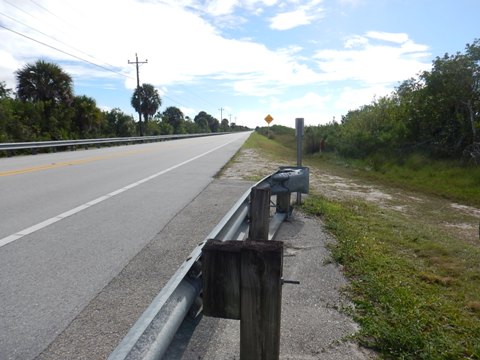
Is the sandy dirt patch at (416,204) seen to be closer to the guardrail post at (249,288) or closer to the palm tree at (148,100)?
the guardrail post at (249,288)

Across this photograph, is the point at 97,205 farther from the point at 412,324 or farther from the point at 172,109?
the point at 172,109

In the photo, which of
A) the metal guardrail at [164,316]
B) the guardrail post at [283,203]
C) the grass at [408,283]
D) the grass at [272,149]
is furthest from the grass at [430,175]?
the metal guardrail at [164,316]

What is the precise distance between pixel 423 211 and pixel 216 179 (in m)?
5.65

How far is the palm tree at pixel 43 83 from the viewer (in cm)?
3153

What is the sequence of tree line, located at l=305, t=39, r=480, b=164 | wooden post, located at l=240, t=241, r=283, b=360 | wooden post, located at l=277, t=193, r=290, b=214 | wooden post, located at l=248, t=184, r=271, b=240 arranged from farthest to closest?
tree line, located at l=305, t=39, r=480, b=164 → wooden post, located at l=277, t=193, r=290, b=214 → wooden post, located at l=248, t=184, r=271, b=240 → wooden post, located at l=240, t=241, r=283, b=360

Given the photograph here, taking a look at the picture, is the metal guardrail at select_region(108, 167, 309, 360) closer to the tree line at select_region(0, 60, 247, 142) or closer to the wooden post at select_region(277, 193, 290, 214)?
the wooden post at select_region(277, 193, 290, 214)

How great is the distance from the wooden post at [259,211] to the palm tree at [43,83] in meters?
32.5

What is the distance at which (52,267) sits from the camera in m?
4.15

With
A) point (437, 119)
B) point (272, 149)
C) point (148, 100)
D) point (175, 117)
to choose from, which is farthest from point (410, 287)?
point (175, 117)

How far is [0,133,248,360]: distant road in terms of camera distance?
10.3 feet

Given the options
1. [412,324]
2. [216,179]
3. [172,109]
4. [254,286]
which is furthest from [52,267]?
[172,109]

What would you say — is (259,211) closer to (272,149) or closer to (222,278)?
(222,278)

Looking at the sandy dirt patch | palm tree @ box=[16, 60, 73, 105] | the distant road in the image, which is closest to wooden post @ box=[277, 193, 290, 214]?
the distant road

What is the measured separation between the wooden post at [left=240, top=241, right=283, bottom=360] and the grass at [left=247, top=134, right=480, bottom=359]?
113 centimetres
